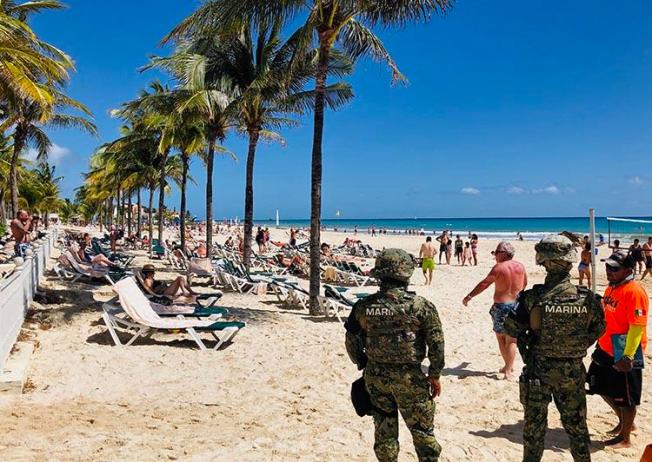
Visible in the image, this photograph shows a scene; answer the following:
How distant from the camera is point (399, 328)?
9.55 feet

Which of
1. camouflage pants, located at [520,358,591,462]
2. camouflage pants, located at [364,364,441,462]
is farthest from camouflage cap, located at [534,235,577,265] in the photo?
camouflage pants, located at [364,364,441,462]

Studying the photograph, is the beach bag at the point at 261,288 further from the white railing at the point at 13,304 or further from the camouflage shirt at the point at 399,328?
the camouflage shirt at the point at 399,328

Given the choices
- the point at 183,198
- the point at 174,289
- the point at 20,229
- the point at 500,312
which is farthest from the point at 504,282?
the point at 183,198

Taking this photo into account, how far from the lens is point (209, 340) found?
284 inches

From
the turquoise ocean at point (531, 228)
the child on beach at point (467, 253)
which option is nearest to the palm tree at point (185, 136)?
the child on beach at point (467, 253)

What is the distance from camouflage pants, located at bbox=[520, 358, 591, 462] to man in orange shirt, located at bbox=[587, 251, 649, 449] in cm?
69

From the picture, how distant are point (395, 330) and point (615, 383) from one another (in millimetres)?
2058

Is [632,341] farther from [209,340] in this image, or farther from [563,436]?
[209,340]

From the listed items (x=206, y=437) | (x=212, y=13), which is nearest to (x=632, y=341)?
(x=206, y=437)

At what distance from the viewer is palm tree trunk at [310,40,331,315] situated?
375 inches

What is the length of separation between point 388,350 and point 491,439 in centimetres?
179

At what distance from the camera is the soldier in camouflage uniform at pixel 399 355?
292cm

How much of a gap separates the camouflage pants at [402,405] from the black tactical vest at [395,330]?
2.9 inches

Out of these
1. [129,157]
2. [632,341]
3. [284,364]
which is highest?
[129,157]
